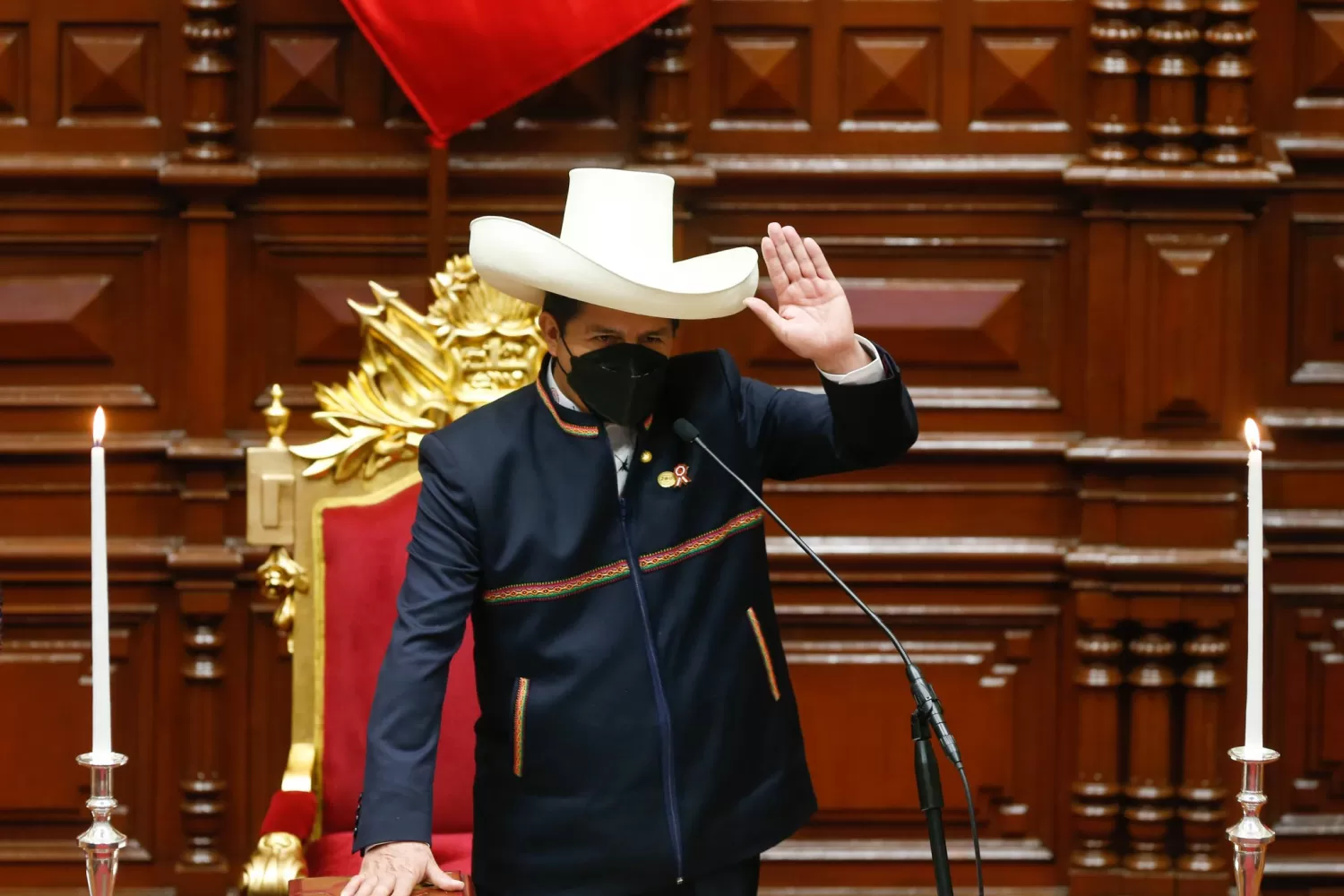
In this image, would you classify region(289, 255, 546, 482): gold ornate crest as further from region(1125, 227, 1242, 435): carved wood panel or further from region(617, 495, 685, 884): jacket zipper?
region(1125, 227, 1242, 435): carved wood panel

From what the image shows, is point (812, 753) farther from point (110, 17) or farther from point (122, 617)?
point (110, 17)

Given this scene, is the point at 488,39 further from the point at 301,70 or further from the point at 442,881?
the point at 442,881

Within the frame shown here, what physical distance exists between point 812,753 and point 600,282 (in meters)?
1.84

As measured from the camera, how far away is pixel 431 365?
2.66 metres

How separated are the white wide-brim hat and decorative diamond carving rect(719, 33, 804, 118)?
133 centimetres

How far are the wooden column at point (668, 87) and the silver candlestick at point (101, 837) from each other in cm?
207

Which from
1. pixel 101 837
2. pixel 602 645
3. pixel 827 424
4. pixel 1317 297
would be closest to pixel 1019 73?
pixel 1317 297

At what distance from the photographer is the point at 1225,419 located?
11.4 ft

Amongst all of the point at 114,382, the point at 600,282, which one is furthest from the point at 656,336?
the point at 114,382

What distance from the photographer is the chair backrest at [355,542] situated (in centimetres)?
259

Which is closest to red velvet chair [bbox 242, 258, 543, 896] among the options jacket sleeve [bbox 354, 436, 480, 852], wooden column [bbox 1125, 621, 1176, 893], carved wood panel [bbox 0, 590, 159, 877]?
jacket sleeve [bbox 354, 436, 480, 852]

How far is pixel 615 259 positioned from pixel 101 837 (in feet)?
3.01

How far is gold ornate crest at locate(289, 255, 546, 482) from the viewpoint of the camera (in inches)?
104

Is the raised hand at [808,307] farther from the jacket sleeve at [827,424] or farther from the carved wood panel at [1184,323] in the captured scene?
the carved wood panel at [1184,323]
